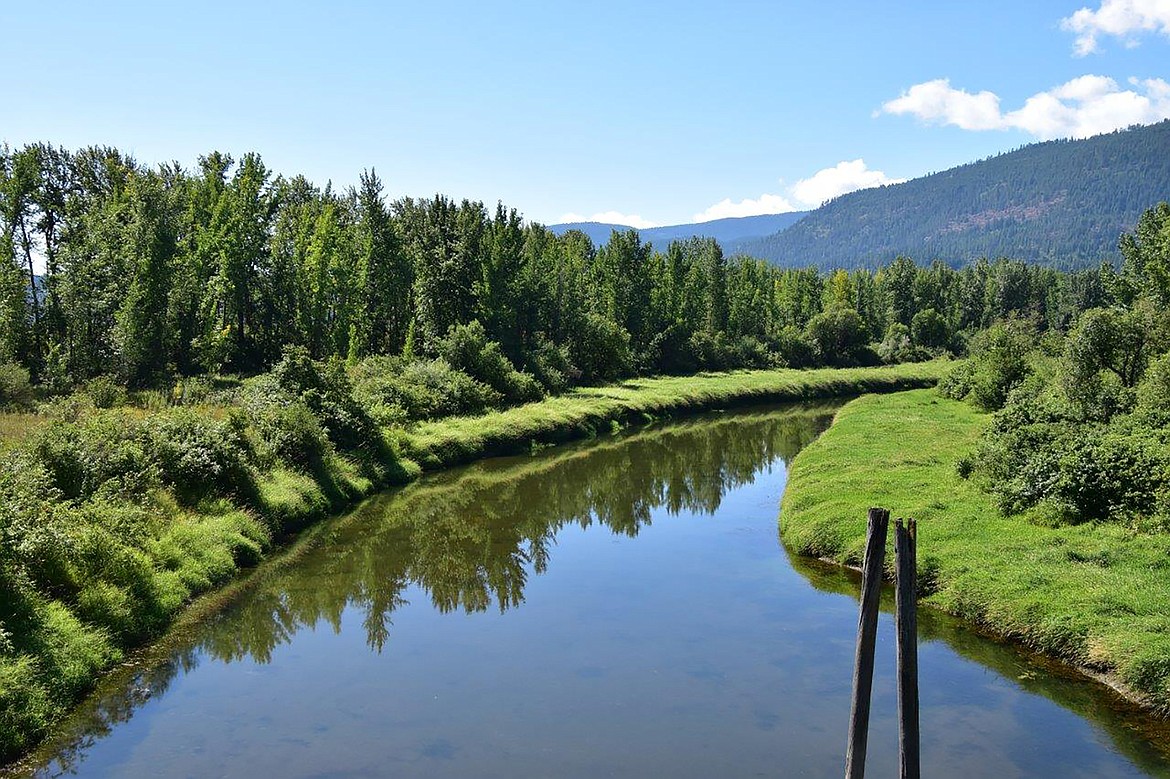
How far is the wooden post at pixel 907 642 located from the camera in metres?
→ 10.1

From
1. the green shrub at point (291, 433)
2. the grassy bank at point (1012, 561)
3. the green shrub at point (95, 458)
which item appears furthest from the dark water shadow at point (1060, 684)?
the green shrub at point (291, 433)

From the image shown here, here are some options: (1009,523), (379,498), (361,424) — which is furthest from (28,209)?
(1009,523)

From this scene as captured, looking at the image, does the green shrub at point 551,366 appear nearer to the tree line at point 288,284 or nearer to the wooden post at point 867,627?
the tree line at point 288,284

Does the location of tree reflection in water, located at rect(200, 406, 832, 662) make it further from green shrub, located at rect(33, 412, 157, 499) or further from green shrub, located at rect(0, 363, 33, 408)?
green shrub, located at rect(0, 363, 33, 408)

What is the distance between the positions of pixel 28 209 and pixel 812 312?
92689 mm

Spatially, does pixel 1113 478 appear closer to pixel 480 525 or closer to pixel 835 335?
pixel 480 525

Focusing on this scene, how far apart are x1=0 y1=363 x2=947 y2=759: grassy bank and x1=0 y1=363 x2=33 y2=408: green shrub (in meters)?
5.16

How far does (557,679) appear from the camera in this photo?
18.0 metres

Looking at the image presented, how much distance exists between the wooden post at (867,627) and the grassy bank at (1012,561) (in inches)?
346

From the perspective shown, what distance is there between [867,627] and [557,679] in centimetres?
950

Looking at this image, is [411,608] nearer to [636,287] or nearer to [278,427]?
[278,427]

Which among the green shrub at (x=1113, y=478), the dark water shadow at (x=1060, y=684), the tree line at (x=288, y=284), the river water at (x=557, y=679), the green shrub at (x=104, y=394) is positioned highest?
the tree line at (x=288, y=284)

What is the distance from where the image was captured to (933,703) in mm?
16453

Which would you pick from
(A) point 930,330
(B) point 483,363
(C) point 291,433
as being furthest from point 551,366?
(A) point 930,330
